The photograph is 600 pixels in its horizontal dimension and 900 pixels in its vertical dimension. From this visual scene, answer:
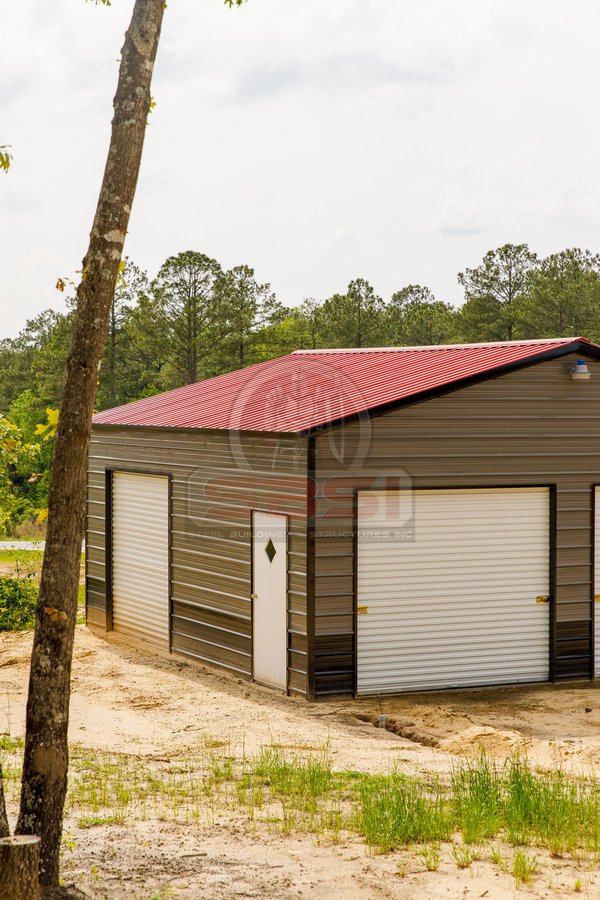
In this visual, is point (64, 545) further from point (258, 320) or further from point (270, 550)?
point (258, 320)

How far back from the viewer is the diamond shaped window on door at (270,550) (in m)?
12.5

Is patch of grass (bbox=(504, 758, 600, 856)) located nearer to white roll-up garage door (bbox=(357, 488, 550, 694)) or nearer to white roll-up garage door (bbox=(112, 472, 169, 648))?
white roll-up garage door (bbox=(357, 488, 550, 694))

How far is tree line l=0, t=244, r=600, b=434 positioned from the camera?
41.2m

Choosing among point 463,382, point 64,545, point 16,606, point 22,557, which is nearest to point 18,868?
point 64,545

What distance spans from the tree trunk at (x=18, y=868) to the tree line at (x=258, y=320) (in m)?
36.1

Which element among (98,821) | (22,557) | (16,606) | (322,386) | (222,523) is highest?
(322,386)

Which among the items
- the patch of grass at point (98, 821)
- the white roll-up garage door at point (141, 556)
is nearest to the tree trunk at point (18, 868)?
the patch of grass at point (98, 821)

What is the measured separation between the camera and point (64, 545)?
5723 mm

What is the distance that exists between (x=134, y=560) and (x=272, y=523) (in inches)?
165

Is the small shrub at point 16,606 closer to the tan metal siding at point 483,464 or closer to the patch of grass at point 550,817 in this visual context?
the tan metal siding at point 483,464

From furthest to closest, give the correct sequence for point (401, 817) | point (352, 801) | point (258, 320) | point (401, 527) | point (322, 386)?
1. point (258, 320)
2. point (322, 386)
3. point (401, 527)
4. point (352, 801)
5. point (401, 817)

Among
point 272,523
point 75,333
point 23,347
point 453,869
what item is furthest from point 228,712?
point 23,347

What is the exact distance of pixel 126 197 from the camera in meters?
5.91

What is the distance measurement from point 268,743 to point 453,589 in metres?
3.66
